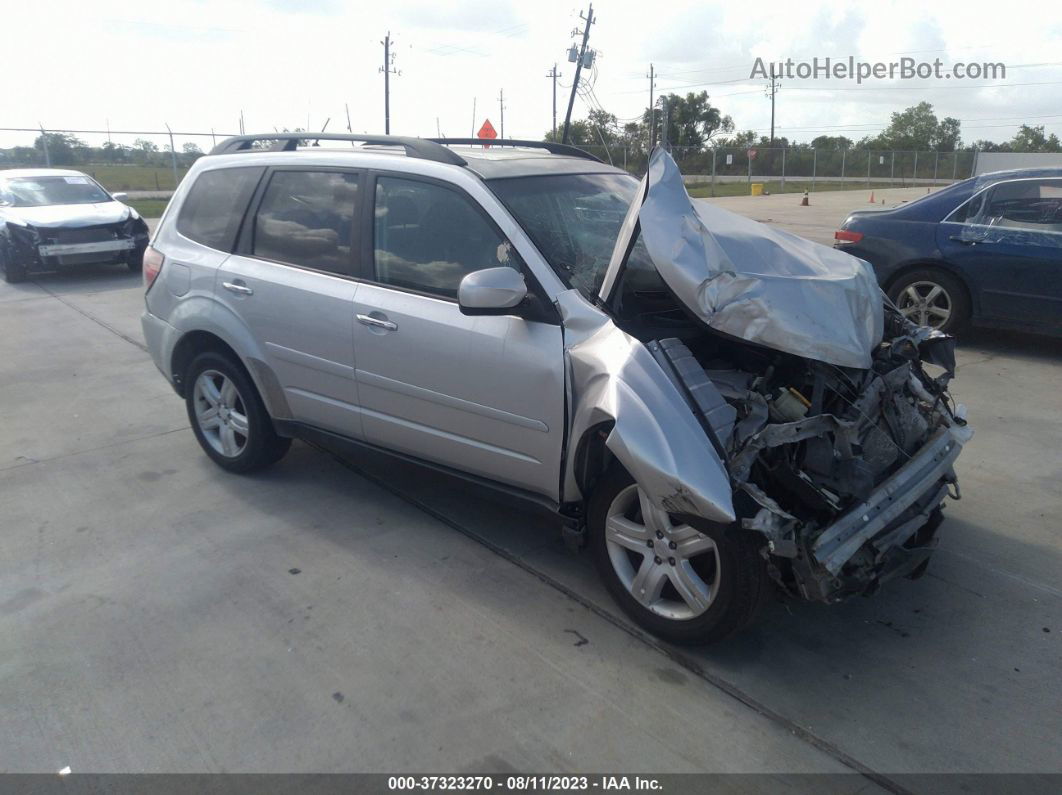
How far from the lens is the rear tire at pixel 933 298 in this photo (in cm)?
756

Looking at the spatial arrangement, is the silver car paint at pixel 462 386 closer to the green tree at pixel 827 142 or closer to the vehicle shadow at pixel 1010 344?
the vehicle shadow at pixel 1010 344

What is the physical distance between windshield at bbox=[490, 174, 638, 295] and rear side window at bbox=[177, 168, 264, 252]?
176cm

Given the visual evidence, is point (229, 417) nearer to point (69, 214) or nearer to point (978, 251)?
point (978, 251)

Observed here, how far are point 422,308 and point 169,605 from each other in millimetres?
1698

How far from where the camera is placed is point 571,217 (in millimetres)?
4098

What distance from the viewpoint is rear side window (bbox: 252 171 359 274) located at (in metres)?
4.36

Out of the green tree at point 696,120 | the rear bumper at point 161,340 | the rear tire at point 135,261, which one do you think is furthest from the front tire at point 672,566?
the green tree at point 696,120

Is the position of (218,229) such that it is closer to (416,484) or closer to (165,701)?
(416,484)

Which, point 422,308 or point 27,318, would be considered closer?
point 422,308

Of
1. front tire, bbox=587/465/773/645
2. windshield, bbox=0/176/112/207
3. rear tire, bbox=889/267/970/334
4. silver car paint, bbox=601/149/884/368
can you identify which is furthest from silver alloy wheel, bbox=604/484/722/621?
windshield, bbox=0/176/112/207

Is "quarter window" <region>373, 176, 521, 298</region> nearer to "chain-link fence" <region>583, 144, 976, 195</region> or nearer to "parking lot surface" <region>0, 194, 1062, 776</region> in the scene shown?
"parking lot surface" <region>0, 194, 1062, 776</region>

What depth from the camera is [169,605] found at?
3.73m

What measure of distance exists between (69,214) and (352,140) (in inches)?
378

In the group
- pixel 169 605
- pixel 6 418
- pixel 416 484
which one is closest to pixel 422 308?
pixel 416 484
